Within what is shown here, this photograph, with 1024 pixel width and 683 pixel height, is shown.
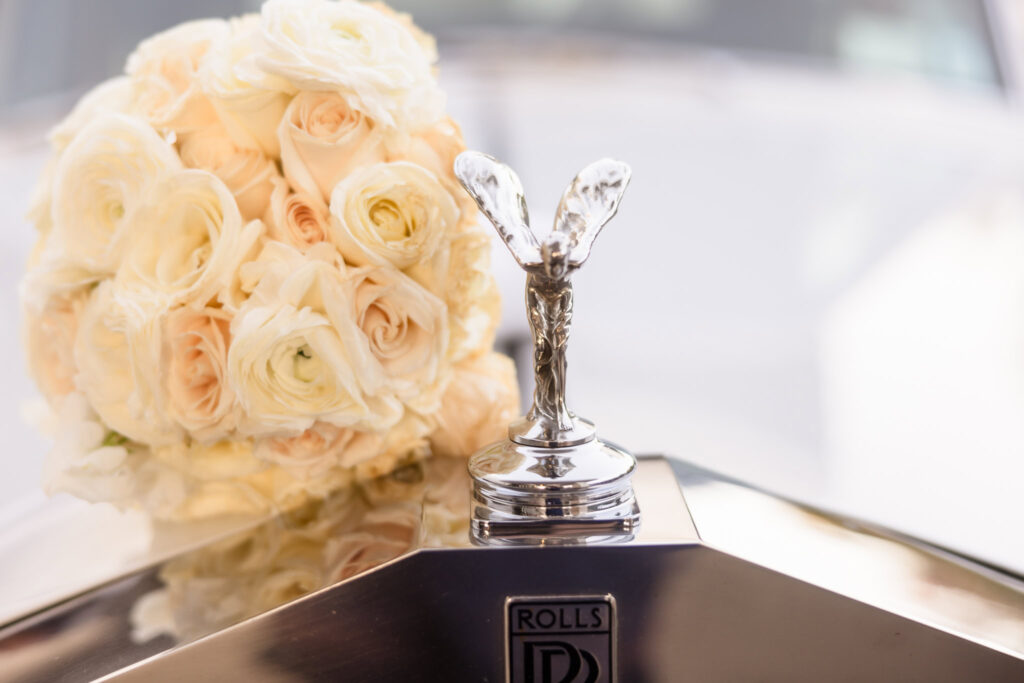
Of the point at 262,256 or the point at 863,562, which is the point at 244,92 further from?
the point at 863,562

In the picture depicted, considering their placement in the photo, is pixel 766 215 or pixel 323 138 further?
pixel 766 215

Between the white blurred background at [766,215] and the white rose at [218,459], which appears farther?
the white blurred background at [766,215]

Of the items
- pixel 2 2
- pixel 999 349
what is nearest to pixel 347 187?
pixel 999 349

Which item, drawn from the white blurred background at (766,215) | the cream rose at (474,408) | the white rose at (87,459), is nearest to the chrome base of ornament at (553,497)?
the cream rose at (474,408)

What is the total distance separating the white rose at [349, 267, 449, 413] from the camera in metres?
0.56

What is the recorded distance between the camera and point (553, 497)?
1.74ft

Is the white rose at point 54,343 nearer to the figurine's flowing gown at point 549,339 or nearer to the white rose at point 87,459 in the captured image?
the white rose at point 87,459

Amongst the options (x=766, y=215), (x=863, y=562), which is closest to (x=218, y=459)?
(x=863, y=562)

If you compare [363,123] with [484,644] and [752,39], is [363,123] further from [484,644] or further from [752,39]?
[752,39]

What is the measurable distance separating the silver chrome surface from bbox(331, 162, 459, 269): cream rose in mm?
159

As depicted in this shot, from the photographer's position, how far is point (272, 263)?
553mm

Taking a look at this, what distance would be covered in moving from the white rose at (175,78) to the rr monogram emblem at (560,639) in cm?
33

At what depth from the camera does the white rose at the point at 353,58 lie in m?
0.55

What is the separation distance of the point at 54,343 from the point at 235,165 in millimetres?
177
